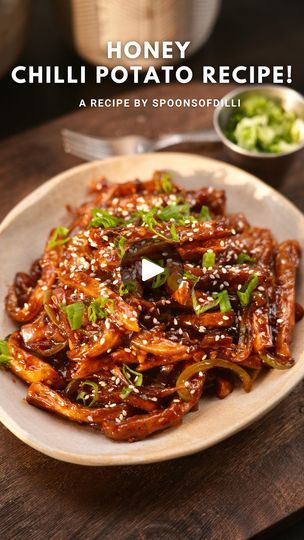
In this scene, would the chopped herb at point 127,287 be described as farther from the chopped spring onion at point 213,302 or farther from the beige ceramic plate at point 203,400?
the beige ceramic plate at point 203,400

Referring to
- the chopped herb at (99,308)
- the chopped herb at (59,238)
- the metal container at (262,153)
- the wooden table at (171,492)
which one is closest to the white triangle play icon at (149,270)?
the chopped herb at (99,308)

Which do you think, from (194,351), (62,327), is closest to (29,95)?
(62,327)

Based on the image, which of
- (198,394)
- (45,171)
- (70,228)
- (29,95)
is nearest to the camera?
(198,394)

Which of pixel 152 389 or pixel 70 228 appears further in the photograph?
pixel 70 228

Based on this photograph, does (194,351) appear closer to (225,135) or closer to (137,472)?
(137,472)

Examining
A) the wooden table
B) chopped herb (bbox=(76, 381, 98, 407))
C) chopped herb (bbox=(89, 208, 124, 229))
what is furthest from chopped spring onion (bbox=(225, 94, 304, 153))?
chopped herb (bbox=(76, 381, 98, 407))

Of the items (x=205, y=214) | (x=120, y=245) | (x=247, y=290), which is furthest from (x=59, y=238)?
(x=247, y=290)

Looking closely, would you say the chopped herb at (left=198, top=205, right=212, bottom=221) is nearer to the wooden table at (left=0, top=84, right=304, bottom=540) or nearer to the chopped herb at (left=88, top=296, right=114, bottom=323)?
the chopped herb at (left=88, top=296, right=114, bottom=323)
